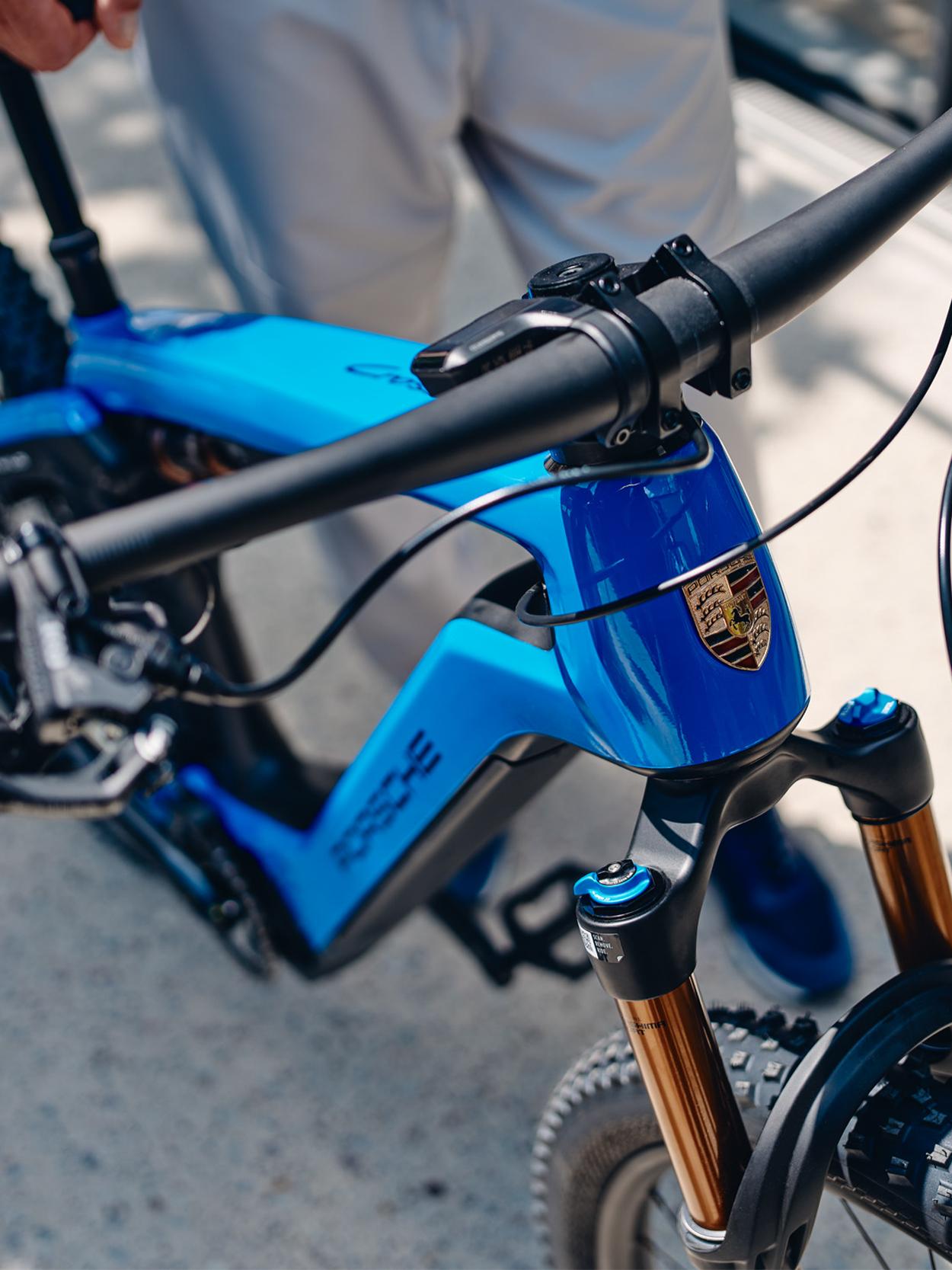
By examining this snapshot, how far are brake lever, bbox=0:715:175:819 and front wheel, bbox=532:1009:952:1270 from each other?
16.6 inches

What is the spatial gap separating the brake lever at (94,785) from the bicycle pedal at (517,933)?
67cm

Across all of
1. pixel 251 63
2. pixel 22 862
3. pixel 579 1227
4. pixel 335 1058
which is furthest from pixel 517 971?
pixel 251 63

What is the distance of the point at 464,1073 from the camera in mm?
1601

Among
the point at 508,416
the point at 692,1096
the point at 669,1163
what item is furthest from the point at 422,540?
the point at 669,1163

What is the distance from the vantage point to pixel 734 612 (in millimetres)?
814

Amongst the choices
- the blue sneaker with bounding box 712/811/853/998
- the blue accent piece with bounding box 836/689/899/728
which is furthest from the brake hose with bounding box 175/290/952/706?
the blue sneaker with bounding box 712/811/853/998

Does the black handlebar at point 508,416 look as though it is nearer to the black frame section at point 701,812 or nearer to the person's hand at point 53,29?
the black frame section at point 701,812

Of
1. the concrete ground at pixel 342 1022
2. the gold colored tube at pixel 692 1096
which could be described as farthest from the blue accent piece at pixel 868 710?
the concrete ground at pixel 342 1022

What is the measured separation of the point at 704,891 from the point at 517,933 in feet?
2.51

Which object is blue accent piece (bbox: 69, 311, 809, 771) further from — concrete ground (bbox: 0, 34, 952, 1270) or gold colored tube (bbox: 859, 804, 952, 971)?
concrete ground (bbox: 0, 34, 952, 1270)

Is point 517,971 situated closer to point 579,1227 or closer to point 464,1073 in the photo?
point 464,1073

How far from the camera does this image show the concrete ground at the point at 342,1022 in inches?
58.9

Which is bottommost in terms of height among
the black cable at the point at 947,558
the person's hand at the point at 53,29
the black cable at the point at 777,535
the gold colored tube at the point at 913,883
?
the gold colored tube at the point at 913,883

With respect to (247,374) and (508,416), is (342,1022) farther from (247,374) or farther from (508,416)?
(508,416)
